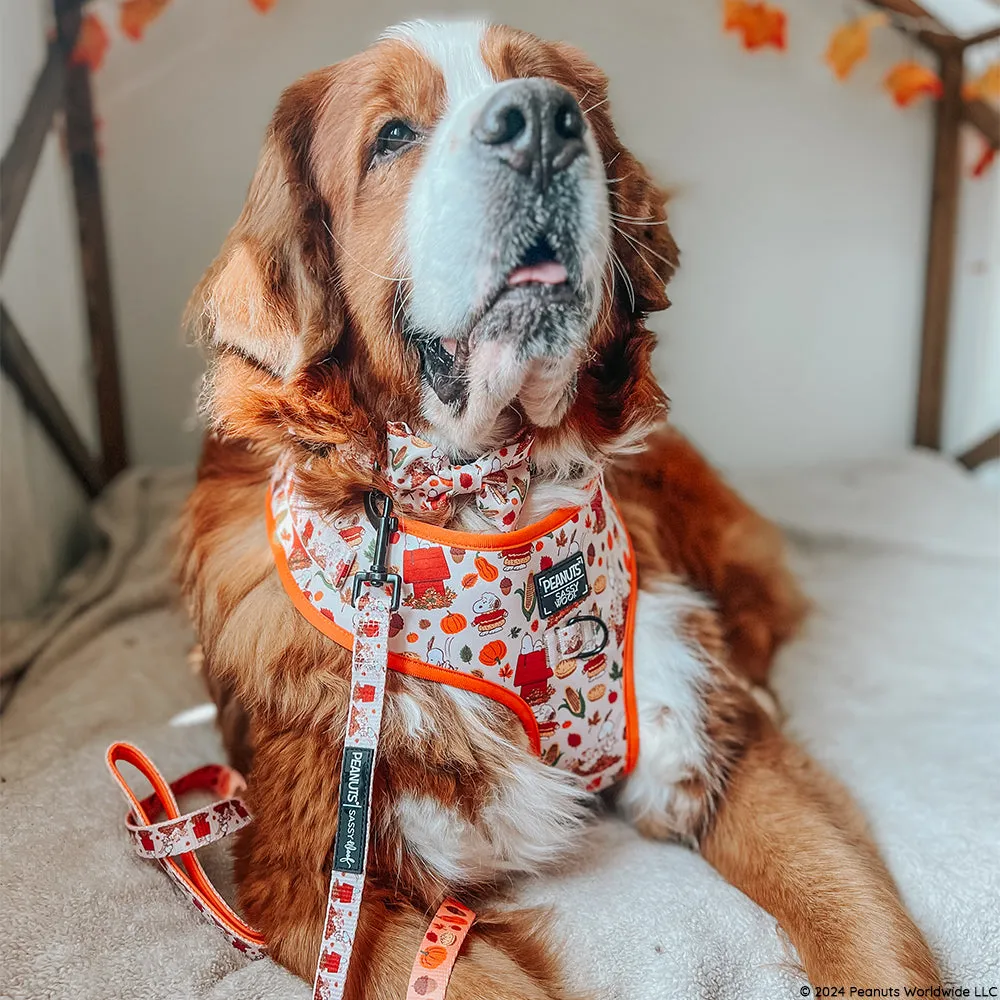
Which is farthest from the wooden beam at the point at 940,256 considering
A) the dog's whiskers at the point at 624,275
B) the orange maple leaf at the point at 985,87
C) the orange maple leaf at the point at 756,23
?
the dog's whiskers at the point at 624,275

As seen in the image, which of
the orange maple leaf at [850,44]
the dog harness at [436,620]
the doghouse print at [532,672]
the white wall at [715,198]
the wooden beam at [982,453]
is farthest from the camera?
the wooden beam at [982,453]

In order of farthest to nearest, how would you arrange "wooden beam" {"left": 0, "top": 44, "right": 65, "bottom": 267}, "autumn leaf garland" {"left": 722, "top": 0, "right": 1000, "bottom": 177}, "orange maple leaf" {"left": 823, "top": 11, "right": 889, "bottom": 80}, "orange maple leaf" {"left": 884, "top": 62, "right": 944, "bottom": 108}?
"orange maple leaf" {"left": 884, "top": 62, "right": 944, "bottom": 108}, "orange maple leaf" {"left": 823, "top": 11, "right": 889, "bottom": 80}, "autumn leaf garland" {"left": 722, "top": 0, "right": 1000, "bottom": 177}, "wooden beam" {"left": 0, "top": 44, "right": 65, "bottom": 267}

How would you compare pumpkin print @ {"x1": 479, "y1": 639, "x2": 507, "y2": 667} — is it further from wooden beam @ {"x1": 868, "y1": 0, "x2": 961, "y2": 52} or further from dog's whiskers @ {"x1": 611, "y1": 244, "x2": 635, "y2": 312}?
wooden beam @ {"x1": 868, "y1": 0, "x2": 961, "y2": 52}

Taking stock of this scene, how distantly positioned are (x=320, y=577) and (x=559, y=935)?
454mm

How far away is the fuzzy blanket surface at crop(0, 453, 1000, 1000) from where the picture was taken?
0.97m

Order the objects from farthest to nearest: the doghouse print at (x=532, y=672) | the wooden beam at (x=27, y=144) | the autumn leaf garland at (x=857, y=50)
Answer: the autumn leaf garland at (x=857, y=50) → the wooden beam at (x=27, y=144) → the doghouse print at (x=532, y=672)

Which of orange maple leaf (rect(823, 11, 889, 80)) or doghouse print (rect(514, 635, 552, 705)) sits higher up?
orange maple leaf (rect(823, 11, 889, 80))

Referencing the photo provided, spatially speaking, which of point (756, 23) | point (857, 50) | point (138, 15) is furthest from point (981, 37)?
point (138, 15)

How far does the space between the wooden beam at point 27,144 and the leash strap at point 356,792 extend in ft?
4.09

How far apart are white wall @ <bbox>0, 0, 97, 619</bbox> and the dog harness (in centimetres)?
88

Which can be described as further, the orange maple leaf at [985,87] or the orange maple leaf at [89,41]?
the orange maple leaf at [985,87]

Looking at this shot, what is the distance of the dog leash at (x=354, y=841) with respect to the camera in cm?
89

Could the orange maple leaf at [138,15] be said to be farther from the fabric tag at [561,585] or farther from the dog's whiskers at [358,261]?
the fabric tag at [561,585]

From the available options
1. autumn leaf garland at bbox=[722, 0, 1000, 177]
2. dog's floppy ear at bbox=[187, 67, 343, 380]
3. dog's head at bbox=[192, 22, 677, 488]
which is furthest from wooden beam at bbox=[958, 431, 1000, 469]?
dog's floppy ear at bbox=[187, 67, 343, 380]
